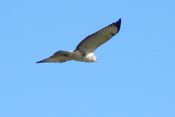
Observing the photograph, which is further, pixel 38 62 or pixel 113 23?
pixel 38 62

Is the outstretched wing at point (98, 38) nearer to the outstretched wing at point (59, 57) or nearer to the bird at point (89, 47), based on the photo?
the bird at point (89, 47)

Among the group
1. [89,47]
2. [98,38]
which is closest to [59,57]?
[89,47]

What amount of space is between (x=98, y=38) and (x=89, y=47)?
66 cm

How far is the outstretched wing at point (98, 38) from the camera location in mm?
25234

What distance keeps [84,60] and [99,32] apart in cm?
139

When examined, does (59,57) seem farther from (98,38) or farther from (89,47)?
(98,38)

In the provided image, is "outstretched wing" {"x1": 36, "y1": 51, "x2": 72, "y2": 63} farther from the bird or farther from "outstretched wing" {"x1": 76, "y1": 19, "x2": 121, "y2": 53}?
"outstretched wing" {"x1": 76, "y1": 19, "x2": 121, "y2": 53}

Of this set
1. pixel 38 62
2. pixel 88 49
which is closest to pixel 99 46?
pixel 88 49

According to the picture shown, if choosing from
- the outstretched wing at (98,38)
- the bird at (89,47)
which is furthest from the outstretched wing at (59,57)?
the outstretched wing at (98,38)

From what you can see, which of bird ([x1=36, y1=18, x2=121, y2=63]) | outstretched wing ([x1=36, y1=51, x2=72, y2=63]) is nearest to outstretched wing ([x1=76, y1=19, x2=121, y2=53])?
bird ([x1=36, y1=18, x2=121, y2=63])

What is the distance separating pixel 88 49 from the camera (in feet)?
86.0

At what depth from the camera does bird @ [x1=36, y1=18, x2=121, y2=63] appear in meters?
25.3

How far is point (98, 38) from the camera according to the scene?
25594 mm

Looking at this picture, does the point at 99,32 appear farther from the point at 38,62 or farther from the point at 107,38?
the point at 38,62
